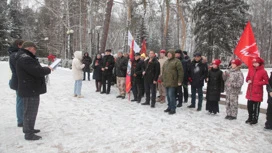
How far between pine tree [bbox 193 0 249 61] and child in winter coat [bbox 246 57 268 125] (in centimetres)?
1773

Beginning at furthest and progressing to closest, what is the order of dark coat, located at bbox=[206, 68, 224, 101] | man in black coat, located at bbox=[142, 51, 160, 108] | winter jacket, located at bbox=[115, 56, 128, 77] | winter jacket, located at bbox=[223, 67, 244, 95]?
winter jacket, located at bbox=[115, 56, 128, 77]
man in black coat, located at bbox=[142, 51, 160, 108]
dark coat, located at bbox=[206, 68, 224, 101]
winter jacket, located at bbox=[223, 67, 244, 95]

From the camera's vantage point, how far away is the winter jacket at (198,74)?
7.04 m

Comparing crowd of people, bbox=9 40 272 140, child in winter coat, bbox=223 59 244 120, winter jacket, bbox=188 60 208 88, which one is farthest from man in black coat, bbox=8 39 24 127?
child in winter coat, bbox=223 59 244 120

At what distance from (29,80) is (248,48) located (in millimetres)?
→ 5695

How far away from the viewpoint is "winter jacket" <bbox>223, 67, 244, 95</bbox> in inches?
239

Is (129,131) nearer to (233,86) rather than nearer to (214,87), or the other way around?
(214,87)

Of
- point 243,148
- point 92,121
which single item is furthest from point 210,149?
point 92,121

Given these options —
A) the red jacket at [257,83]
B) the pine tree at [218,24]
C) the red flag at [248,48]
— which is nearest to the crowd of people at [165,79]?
the red jacket at [257,83]

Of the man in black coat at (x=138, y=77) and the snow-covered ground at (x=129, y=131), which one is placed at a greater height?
the man in black coat at (x=138, y=77)

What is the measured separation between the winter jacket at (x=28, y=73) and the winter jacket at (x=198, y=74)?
4618 millimetres

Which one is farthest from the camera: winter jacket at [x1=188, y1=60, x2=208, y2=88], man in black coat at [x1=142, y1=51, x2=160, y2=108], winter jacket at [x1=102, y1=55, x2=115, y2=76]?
winter jacket at [x1=102, y1=55, x2=115, y2=76]

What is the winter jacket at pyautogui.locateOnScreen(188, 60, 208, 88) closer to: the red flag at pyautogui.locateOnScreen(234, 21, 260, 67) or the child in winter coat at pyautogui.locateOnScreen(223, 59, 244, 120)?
the child in winter coat at pyautogui.locateOnScreen(223, 59, 244, 120)

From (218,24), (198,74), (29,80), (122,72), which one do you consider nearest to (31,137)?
(29,80)

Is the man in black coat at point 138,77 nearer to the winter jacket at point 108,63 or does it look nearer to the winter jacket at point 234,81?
the winter jacket at point 108,63
